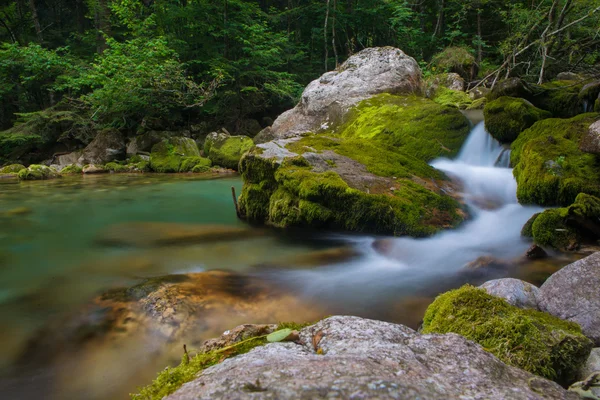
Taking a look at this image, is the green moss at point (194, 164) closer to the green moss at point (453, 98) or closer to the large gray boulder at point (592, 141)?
the green moss at point (453, 98)

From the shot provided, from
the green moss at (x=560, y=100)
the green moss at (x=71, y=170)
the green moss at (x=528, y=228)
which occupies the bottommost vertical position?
the green moss at (x=71, y=170)

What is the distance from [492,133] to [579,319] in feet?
17.7

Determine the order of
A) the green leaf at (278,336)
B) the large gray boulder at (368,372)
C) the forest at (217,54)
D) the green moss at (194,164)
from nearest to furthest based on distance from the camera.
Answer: the large gray boulder at (368,372) → the green leaf at (278,336) → the green moss at (194,164) → the forest at (217,54)

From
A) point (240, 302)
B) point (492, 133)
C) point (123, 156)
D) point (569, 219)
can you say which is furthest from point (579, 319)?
point (123, 156)

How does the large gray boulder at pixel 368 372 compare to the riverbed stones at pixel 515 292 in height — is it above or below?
above

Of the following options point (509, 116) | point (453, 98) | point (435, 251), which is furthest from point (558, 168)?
point (453, 98)

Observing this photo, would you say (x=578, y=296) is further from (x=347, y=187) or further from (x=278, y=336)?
(x=347, y=187)

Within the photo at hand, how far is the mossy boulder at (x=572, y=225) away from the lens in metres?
4.01

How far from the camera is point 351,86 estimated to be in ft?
35.5

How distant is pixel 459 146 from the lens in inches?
285

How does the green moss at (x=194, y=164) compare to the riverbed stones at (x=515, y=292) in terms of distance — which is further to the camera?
the green moss at (x=194, y=164)

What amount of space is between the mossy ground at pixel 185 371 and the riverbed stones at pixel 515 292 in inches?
69.1

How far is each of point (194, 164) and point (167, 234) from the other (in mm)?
8805

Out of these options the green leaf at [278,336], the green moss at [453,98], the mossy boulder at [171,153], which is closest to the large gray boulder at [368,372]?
the green leaf at [278,336]
